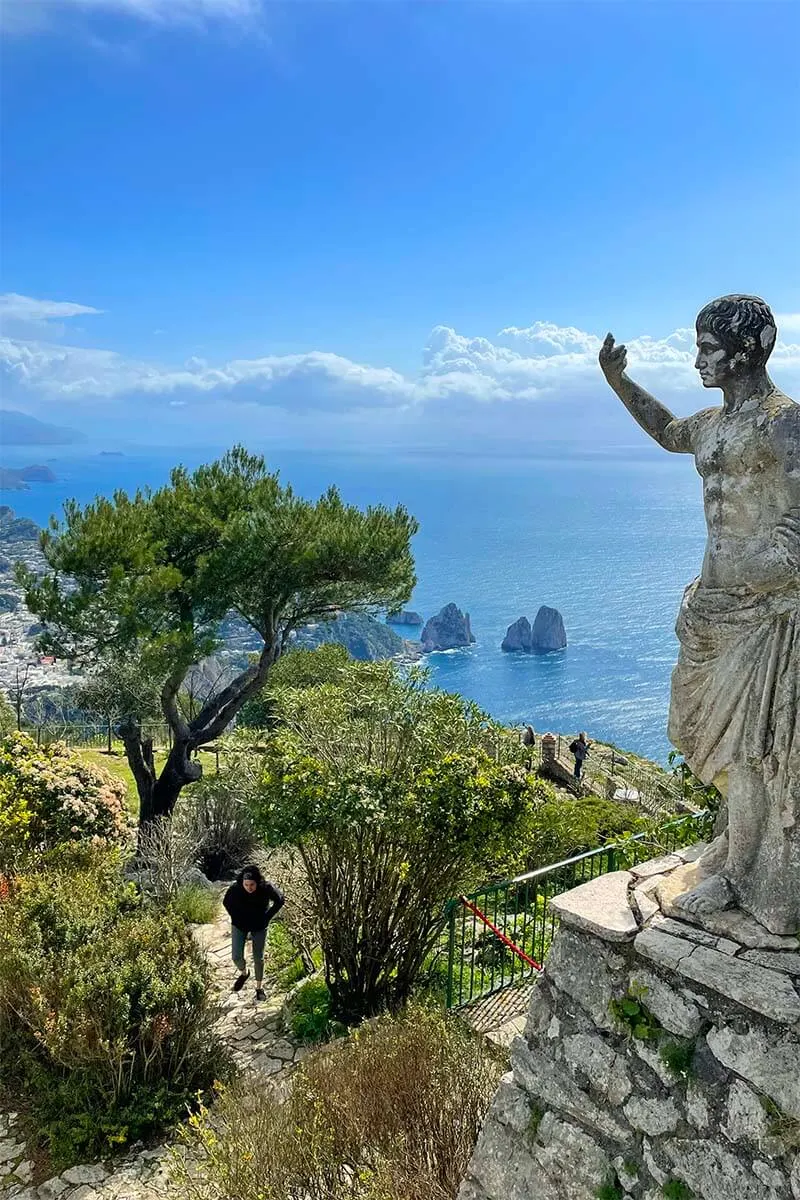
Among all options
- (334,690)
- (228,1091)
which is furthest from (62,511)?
(228,1091)

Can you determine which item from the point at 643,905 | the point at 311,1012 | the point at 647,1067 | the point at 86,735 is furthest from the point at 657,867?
A: the point at 86,735

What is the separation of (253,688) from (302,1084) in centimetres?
883

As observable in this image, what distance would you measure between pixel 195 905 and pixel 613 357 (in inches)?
303

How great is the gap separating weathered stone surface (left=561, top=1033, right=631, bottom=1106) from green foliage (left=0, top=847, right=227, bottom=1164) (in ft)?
10.8

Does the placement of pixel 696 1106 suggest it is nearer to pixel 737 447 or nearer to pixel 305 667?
pixel 737 447

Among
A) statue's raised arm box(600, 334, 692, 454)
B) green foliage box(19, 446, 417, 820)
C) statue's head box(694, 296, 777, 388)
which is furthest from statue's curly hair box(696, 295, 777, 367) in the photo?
green foliage box(19, 446, 417, 820)

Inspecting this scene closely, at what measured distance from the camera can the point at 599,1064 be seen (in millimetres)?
3361

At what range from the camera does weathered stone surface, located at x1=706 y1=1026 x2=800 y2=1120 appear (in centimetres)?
284

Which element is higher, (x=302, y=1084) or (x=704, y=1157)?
(x=704, y=1157)

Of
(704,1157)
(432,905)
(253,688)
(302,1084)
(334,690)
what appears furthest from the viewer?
(253,688)

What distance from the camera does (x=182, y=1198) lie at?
4113 millimetres

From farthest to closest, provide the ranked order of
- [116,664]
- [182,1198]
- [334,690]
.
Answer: [116,664], [334,690], [182,1198]

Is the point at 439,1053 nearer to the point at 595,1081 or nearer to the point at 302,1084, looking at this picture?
the point at 302,1084

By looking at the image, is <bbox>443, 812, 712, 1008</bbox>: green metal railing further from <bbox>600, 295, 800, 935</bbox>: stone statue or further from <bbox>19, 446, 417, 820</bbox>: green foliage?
<bbox>19, 446, 417, 820</bbox>: green foliage
